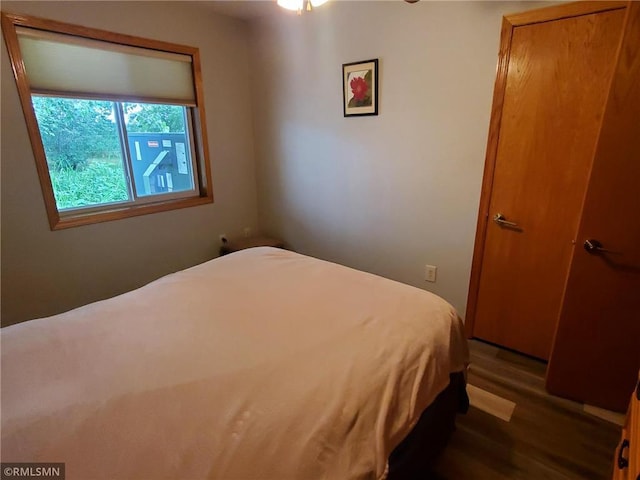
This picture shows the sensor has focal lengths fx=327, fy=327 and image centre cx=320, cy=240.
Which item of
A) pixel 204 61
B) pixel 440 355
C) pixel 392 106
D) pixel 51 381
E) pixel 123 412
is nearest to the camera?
pixel 123 412

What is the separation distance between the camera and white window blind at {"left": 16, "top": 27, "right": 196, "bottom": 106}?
2.05 metres

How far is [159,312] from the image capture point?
1438mm

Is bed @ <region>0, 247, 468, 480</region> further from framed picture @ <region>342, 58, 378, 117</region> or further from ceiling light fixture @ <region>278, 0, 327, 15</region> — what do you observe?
framed picture @ <region>342, 58, 378, 117</region>

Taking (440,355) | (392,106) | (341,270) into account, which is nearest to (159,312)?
(341,270)

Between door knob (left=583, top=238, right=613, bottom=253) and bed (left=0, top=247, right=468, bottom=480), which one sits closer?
bed (left=0, top=247, right=468, bottom=480)

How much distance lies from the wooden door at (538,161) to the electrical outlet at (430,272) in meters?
0.29

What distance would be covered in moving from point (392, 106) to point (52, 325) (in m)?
2.36

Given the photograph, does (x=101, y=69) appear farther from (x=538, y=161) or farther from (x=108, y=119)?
(x=538, y=161)

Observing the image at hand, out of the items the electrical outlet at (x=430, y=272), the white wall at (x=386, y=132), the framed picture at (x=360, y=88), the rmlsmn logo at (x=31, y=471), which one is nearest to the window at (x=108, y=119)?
the white wall at (x=386, y=132)

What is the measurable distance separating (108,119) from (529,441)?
11.0 ft

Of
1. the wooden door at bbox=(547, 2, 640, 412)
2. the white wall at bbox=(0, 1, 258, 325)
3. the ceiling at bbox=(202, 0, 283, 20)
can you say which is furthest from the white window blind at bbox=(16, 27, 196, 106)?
the wooden door at bbox=(547, 2, 640, 412)

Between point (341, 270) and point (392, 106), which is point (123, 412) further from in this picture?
point (392, 106)

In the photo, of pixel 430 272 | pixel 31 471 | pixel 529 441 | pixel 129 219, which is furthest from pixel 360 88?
pixel 31 471

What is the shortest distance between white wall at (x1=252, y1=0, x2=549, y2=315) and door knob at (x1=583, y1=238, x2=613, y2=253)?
2.30 feet
